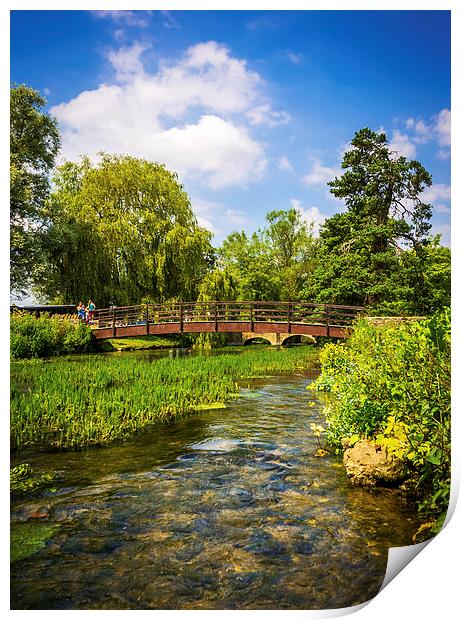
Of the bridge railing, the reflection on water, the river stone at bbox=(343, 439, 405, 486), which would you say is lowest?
the reflection on water

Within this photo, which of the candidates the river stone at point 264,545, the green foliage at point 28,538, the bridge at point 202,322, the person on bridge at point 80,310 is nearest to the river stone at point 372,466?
the river stone at point 264,545

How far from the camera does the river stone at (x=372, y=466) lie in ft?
10.9

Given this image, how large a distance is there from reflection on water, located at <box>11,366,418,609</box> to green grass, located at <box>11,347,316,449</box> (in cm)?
43

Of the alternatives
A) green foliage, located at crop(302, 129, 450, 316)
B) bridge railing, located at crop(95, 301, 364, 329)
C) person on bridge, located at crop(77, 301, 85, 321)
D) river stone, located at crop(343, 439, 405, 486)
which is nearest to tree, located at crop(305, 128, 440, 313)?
green foliage, located at crop(302, 129, 450, 316)

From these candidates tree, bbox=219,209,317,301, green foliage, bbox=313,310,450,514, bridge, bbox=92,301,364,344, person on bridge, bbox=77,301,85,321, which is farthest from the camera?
tree, bbox=219,209,317,301

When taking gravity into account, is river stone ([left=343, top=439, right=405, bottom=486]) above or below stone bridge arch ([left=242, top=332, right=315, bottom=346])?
below

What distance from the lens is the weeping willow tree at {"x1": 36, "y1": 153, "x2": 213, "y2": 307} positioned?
501 inches

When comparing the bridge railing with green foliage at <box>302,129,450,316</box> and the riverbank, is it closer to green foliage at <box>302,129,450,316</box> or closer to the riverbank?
green foliage at <box>302,129,450,316</box>

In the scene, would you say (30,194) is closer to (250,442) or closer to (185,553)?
(185,553)

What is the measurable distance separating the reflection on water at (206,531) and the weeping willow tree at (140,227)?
24.5ft

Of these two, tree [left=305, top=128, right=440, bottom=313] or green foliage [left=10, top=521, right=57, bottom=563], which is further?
tree [left=305, top=128, right=440, bottom=313]

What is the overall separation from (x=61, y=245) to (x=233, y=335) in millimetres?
13252

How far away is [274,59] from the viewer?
327 centimetres

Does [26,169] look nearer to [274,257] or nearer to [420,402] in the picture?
[420,402]
